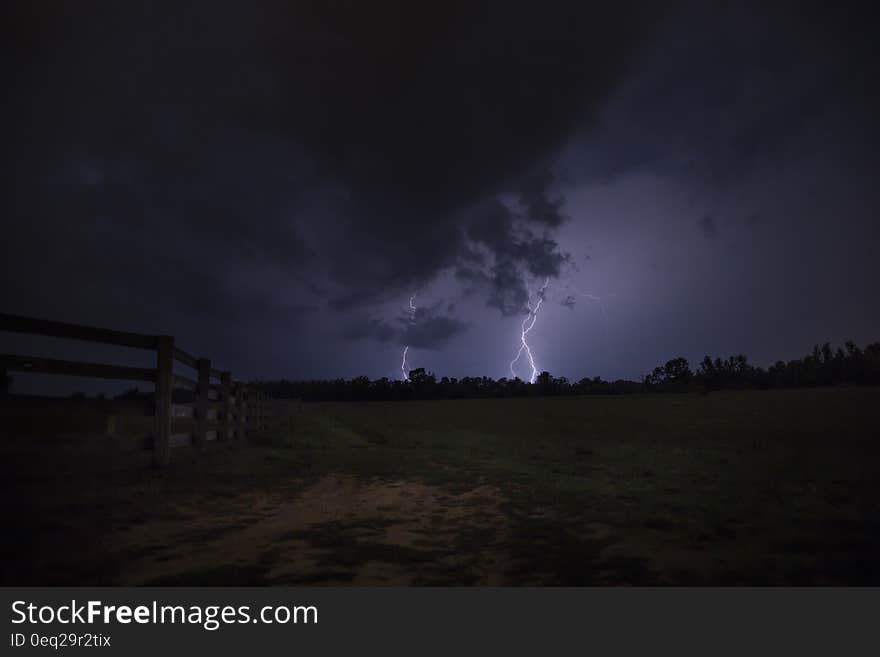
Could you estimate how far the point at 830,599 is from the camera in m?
2.61

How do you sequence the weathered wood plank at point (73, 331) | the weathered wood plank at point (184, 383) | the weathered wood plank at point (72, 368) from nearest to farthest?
the weathered wood plank at point (72, 368)
the weathered wood plank at point (73, 331)
the weathered wood plank at point (184, 383)

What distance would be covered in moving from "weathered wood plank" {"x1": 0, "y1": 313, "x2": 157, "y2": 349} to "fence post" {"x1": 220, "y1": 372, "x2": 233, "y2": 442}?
3341 mm

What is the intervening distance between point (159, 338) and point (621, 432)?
18192 mm

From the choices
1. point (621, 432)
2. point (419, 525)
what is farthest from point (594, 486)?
point (621, 432)

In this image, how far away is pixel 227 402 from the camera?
368 inches

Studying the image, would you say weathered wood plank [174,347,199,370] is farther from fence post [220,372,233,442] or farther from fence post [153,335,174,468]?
fence post [220,372,233,442]

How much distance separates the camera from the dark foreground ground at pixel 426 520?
297 cm

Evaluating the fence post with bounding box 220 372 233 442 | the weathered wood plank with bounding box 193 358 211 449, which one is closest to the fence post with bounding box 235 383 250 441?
the fence post with bounding box 220 372 233 442

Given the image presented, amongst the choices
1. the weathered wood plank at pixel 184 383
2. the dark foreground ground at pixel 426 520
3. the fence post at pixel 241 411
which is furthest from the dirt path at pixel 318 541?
the fence post at pixel 241 411

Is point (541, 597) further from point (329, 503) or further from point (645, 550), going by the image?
point (329, 503)

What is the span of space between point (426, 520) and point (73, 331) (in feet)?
14.5

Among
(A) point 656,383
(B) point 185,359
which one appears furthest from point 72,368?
(A) point 656,383

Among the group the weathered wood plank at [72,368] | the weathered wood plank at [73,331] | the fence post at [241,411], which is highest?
the weathered wood plank at [73,331]

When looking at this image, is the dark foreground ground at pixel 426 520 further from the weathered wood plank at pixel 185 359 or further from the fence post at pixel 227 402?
the weathered wood plank at pixel 185 359
